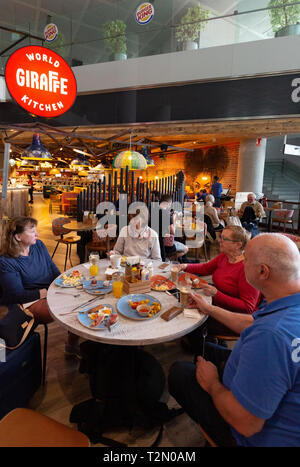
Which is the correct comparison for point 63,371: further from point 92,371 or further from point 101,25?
point 101,25

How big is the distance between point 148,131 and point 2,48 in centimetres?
432

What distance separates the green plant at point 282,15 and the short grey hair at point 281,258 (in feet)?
17.9

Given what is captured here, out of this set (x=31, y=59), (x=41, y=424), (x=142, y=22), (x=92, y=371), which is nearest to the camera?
(x=41, y=424)

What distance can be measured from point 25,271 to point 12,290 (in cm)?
21

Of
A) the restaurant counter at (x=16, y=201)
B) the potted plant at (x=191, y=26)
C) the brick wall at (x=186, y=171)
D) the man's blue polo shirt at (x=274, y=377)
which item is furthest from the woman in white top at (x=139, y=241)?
the brick wall at (x=186, y=171)

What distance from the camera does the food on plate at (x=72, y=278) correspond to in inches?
78.9

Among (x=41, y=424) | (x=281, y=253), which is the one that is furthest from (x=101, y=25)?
(x=41, y=424)

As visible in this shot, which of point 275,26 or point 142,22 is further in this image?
point 142,22

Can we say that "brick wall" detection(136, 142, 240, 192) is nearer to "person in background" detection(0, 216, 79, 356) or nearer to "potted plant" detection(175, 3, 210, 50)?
"potted plant" detection(175, 3, 210, 50)

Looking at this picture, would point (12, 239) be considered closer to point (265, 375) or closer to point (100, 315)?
point (100, 315)

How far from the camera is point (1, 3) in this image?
19.9 ft

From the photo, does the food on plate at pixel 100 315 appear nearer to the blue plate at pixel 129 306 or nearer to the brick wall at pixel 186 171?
the blue plate at pixel 129 306

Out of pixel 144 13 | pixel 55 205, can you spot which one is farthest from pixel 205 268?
pixel 55 205

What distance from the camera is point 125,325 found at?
1.49m
